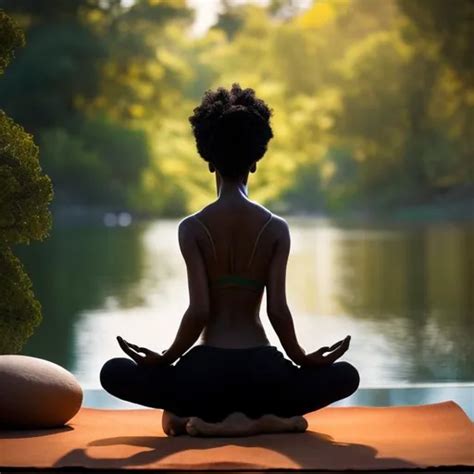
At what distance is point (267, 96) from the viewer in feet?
34.9

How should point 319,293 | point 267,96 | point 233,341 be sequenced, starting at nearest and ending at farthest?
1. point 233,341
2. point 319,293
3. point 267,96

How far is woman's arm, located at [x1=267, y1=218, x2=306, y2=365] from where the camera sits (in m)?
3.15

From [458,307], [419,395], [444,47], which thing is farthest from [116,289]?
[419,395]

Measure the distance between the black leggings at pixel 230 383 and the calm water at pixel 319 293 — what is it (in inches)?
175

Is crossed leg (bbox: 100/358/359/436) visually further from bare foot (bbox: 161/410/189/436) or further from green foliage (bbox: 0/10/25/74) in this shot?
green foliage (bbox: 0/10/25/74)

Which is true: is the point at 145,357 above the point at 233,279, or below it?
below

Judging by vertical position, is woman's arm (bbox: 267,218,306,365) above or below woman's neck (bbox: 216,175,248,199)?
below

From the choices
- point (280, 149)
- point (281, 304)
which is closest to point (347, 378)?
point (281, 304)

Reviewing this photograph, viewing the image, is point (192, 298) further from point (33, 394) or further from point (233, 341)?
point (33, 394)

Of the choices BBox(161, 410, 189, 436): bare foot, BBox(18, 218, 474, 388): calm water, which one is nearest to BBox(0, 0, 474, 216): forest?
BBox(18, 218, 474, 388): calm water

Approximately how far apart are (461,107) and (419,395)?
6.57 meters

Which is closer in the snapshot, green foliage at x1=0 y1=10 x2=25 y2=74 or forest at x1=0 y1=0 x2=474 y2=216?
green foliage at x1=0 y1=10 x2=25 y2=74

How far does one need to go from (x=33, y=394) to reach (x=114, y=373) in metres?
0.24

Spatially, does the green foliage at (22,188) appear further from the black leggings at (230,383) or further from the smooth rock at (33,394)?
the black leggings at (230,383)
